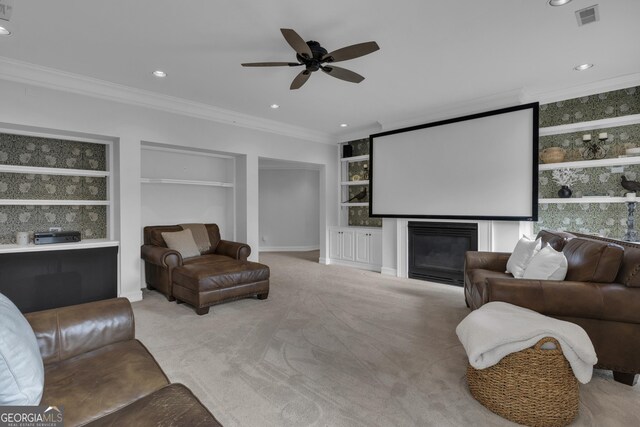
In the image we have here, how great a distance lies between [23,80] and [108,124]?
838mm

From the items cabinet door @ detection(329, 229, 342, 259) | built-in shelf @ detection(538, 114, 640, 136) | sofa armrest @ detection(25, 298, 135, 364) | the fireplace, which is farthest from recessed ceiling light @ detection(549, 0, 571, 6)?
cabinet door @ detection(329, 229, 342, 259)

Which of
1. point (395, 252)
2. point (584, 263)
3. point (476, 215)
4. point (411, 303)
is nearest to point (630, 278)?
point (584, 263)

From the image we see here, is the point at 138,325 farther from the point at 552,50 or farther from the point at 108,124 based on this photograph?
the point at 552,50

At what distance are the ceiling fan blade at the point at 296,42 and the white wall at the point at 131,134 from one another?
2.63 metres

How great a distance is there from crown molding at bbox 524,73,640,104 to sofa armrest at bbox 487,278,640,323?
9.49 ft

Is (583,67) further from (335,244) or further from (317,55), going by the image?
(335,244)

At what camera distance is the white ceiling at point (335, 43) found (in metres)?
2.48

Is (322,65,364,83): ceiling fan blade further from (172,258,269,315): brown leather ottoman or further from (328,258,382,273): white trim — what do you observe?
(328,258,382,273): white trim

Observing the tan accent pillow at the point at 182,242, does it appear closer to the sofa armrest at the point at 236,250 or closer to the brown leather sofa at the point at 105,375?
the sofa armrest at the point at 236,250

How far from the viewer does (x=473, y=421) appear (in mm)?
1799

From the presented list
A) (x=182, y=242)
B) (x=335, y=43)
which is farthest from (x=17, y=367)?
(x=182, y=242)

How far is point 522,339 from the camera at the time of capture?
1767 millimetres

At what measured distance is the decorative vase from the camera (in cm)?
404

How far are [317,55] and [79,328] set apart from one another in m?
2.62
